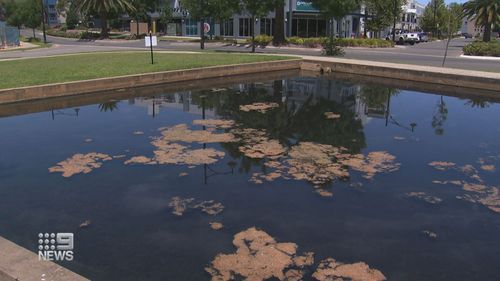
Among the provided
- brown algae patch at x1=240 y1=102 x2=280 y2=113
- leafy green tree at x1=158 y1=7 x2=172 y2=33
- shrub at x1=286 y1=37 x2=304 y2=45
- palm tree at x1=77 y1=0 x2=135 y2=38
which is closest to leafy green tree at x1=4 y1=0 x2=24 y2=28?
palm tree at x1=77 y1=0 x2=135 y2=38

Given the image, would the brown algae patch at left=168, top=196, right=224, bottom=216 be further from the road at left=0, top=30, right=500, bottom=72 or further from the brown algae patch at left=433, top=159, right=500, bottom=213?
the road at left=0, top=30, right=500, bottom=72

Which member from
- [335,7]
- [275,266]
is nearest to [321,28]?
[335,7]

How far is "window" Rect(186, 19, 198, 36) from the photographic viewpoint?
72.4 metres

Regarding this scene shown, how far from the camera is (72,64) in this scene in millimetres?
25750

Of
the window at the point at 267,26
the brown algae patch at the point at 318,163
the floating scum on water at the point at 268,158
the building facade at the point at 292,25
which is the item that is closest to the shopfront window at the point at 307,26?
the building facade at the point at 292,25

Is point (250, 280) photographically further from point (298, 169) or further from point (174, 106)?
point (174, 106)

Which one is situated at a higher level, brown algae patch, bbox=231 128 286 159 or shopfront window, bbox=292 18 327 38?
shopfront window, bbox=292 18 327 38

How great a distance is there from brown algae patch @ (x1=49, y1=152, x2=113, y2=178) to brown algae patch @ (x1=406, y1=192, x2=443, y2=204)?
693 cm

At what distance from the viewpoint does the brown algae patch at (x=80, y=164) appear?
10.9 m

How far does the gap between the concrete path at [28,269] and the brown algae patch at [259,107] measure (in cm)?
1241

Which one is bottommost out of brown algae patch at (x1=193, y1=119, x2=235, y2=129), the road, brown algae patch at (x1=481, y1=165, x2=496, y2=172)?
brown algae patch at (x1=481, y1=165, x2=496, y2=172)

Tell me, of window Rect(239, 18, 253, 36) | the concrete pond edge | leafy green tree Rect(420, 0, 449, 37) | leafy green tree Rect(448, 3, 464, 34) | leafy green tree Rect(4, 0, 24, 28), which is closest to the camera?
the concrete pond edge

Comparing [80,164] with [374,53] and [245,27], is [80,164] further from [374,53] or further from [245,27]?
[245,27]

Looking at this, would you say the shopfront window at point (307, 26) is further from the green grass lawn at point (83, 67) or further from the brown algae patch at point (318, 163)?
→ the brown algae patch at point (318, 163)
